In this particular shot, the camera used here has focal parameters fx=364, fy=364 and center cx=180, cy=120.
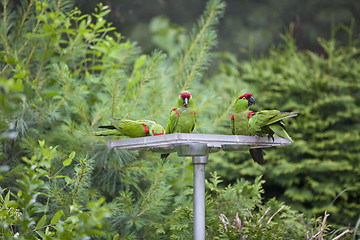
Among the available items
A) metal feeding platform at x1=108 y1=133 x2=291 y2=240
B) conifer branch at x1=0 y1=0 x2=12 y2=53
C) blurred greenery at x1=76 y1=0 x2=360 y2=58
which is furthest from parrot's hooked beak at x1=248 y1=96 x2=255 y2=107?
blurred greenery at x1=76 y1=0 x2=360 y2=58

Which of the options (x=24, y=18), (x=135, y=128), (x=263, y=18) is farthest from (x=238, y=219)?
(x=263, y=18)

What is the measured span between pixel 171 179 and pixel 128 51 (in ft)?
2.67

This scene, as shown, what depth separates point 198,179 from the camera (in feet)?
3.99

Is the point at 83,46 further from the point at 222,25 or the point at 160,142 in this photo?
the point at 222,25

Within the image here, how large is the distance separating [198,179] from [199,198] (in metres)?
0.06

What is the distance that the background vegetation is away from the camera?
53.9 inches

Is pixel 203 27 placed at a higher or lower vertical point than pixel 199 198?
higher

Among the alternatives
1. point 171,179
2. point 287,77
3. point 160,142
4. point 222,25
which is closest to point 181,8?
point 222,25

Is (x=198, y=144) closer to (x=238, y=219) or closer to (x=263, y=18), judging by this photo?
(x=238, y=219)

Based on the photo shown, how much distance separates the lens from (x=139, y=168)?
1609mm

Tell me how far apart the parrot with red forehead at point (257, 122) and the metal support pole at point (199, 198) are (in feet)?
0.61

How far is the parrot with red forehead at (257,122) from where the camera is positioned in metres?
1.18

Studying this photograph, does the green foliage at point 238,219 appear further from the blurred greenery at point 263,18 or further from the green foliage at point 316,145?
the blurred greenery at point 263,18

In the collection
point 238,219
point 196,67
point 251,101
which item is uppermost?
point 196,67
